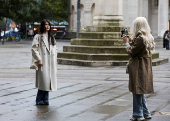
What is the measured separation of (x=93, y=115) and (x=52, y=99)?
2.03m

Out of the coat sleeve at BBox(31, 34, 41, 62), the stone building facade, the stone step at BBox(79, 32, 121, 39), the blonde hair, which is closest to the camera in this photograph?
the blonde hair

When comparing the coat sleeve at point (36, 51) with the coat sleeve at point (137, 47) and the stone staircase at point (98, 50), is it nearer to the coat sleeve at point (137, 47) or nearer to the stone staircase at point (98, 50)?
the coat sleeve at point (137, 47)

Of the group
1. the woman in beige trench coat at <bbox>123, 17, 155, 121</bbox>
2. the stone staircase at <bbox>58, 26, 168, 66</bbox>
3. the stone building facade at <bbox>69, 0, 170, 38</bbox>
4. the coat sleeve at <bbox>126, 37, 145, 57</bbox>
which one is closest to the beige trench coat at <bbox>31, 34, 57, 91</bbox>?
the woman in beige trench coat at <bbox>123, 17, 155, 121</bbox>

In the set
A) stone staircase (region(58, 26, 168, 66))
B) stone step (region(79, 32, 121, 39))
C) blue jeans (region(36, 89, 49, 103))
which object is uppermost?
stone step (region(79, 32, 121, 39))

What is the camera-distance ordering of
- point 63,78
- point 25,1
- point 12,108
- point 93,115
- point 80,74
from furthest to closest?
point 25,1 → point 80,74 → point 63,78 → point 12,108 → point 93,115

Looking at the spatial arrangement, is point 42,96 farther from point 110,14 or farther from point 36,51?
point 110,14

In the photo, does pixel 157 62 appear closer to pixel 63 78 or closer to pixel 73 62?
pixel 73 62

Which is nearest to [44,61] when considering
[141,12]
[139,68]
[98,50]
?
[139,68]

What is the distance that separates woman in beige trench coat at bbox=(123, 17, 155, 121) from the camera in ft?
23.9

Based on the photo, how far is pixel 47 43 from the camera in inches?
357

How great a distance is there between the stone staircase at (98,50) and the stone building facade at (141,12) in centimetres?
2738

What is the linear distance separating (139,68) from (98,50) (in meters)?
12.3

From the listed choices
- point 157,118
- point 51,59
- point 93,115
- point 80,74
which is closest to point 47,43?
point 51,59

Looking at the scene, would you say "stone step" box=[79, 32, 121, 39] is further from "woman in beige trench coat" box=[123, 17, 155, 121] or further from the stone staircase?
"woman in beige trench coat" box=[123, 17, 155, 121]
